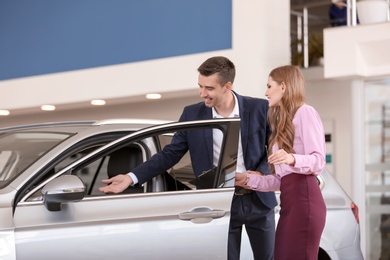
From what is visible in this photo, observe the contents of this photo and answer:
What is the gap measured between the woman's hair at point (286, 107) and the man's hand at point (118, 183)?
84cm

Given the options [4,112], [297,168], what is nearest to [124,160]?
[297,168]

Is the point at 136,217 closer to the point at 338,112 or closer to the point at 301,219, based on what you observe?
the point at 301,219

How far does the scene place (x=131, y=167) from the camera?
5.02m

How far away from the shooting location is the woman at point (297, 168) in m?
4.29

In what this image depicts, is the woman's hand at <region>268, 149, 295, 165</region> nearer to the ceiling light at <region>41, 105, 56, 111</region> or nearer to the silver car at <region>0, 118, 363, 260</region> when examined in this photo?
the silver car at <region>0, 118, 363, 260</region>

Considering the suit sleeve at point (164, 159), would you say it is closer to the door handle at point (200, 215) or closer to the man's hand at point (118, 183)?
the man's hand at point (118, 183)

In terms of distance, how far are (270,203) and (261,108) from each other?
55cm

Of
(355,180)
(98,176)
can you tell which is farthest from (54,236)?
(355,180)

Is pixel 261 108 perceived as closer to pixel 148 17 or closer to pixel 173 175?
pixel 173 175

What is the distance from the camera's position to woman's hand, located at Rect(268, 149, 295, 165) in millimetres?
4137

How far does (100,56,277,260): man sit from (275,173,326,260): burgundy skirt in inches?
20.9

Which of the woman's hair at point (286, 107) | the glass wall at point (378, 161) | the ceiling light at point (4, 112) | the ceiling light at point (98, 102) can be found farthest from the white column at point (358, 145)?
the woman's hair at point (286, 107)

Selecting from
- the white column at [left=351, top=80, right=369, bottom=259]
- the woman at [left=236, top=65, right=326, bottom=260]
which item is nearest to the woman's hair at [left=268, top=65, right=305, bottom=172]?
the woman at [left=236, top=65, right=326, bottom=260]

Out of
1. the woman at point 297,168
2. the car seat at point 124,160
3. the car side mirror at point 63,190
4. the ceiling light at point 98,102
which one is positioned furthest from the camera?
the ceiling light at point 98,102
